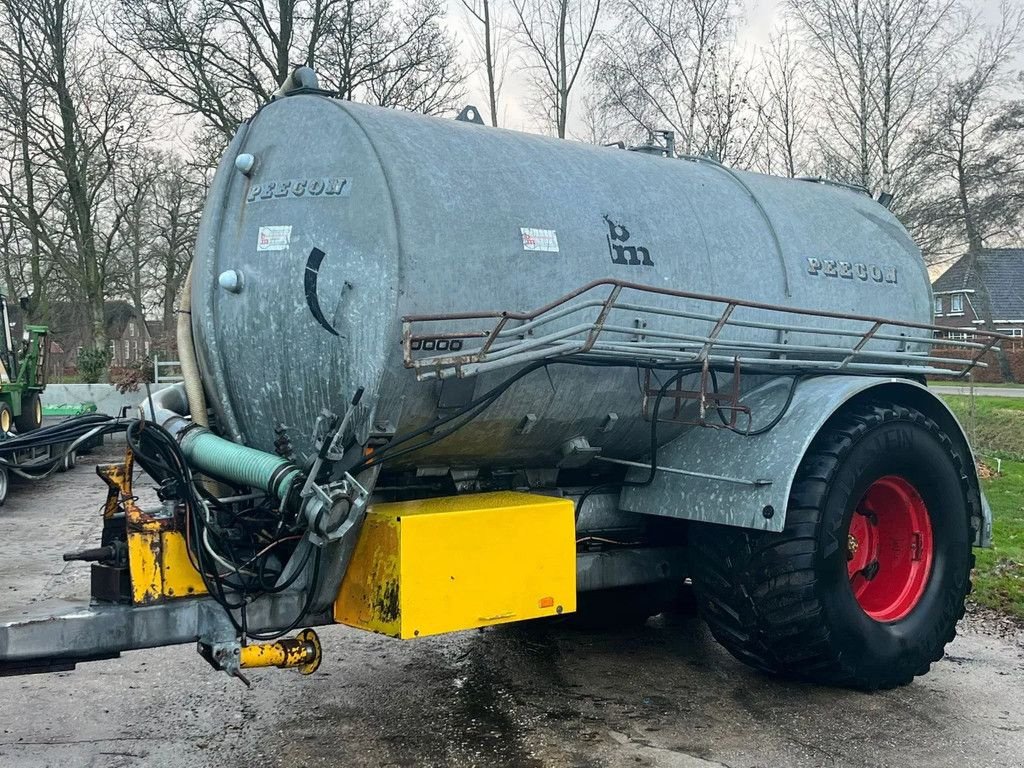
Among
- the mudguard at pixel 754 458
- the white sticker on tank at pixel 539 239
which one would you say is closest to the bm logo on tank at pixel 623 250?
the white sticker on tank at pixel 539 239

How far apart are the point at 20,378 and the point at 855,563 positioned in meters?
14.4

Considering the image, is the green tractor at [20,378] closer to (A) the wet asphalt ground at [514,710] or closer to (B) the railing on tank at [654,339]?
(A) the wet asphalt ground at [514,710]

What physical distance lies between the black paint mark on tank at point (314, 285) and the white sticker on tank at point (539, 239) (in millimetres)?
854

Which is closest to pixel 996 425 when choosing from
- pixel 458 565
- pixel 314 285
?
pixel 458 565

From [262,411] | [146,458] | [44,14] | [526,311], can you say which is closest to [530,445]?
[526,311]

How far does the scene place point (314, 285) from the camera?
14.2 ft

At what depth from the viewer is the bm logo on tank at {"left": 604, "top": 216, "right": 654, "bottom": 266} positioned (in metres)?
4.91

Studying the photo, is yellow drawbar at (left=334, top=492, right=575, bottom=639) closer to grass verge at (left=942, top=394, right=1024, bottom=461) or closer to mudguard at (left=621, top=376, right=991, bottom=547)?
mudguard at (left=621, top=376, right=991, bottom=547)

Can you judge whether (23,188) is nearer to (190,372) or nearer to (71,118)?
(71,118)

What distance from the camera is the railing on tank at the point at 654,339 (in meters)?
4.06

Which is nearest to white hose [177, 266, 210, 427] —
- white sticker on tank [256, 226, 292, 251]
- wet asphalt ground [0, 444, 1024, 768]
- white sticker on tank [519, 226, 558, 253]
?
white sticker on tank [256, 226, 292, 251]

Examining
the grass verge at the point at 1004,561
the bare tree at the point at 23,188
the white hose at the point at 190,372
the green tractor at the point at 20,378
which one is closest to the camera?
the white hose at the point at 190,372

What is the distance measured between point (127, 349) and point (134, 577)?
52.4 meters

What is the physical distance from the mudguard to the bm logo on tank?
3.06 ft
